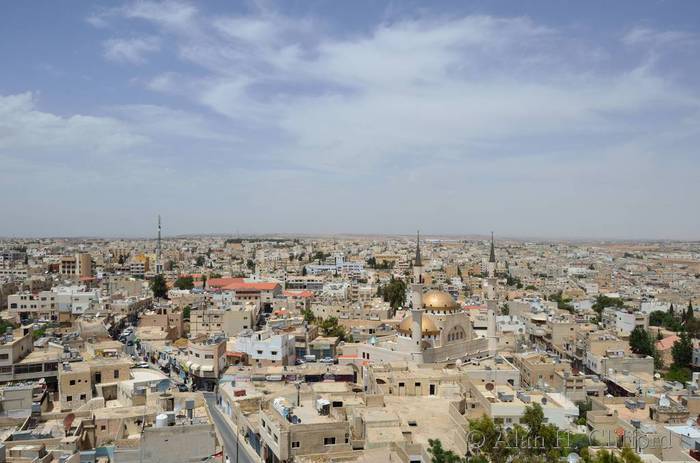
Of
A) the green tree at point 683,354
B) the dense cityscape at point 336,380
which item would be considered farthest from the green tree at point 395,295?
the green tree at point 683,354

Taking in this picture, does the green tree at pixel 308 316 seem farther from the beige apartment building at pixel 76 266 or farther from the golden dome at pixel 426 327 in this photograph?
the beige apartment building at pixel 76 266

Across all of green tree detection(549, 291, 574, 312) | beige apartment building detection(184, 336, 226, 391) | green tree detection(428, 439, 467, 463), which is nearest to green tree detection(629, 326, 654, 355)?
green tree detection(549, 291, 574, 312)

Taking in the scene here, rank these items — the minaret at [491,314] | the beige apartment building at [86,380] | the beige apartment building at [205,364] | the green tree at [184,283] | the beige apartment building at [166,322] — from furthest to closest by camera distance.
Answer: the green tree at [184,283] < the beige apartment building at [166,322] < the minaret at [491,314] < the beige apartment building at [205,364] < the beige apartment building at [86,380]

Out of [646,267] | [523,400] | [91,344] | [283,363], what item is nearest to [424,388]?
[523,400]

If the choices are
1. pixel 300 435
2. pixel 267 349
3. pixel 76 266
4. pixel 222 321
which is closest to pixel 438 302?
pixel 267 349

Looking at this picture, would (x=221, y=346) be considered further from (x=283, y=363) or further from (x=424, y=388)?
(x=424, y=388)

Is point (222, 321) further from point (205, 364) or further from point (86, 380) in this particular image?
point (86, 380)

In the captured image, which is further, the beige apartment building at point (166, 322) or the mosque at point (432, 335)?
the beige apartment building at point (166, 322)

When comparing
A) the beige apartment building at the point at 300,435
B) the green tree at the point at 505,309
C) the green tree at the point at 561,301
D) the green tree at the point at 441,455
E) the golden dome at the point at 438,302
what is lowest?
the green tree at the point at 561,301
